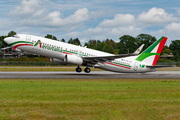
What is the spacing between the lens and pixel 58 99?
46.1ft

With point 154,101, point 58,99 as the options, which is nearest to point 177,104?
point 154,101

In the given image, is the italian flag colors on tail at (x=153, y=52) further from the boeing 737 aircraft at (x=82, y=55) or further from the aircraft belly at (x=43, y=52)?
the aircraft belly at (x=43, y=52)

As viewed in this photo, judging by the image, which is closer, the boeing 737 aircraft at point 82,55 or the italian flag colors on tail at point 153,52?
the boeing 737 aircraft at point 82,55

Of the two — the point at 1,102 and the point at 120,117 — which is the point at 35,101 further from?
the point at 120,117

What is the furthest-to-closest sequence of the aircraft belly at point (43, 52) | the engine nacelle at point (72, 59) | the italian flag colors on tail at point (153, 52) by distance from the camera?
the italian flag colors on tail at point (153, 52)
the engine nacelle at point (72, 59)
the aircraft belly at point (43, 52)

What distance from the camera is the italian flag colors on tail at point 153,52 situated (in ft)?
134

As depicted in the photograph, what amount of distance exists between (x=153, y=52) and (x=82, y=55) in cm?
1337

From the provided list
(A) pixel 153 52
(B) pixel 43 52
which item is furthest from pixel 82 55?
(A) pixel 153 52

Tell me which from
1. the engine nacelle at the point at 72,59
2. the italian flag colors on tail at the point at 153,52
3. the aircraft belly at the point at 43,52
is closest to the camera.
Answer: the aircraft belly at the point at 43,52

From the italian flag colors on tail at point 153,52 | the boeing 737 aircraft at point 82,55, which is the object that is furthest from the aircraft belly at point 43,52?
the italian flag colors on tail at point 153,52

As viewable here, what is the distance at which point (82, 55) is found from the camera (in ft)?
125

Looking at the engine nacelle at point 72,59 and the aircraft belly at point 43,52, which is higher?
the aircraft belly at point 43,52

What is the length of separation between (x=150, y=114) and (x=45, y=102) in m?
5.91

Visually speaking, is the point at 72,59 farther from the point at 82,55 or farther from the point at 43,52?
the point at 43,52
